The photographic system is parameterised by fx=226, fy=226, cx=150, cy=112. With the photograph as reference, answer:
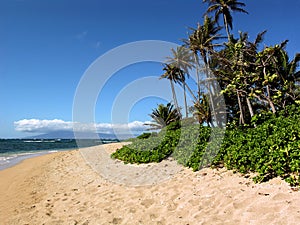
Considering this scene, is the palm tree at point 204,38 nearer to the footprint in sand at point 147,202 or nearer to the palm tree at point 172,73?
the palm tree at point 172,73

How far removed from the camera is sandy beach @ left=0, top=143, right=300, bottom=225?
4.17 m

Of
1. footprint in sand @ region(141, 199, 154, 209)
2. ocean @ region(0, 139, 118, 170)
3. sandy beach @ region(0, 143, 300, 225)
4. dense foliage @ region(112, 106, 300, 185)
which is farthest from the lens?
ocean @ region(0, 139, 118, 170)

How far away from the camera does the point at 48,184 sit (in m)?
9.38

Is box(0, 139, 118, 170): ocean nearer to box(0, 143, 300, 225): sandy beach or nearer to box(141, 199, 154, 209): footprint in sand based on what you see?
box(0, 143, 300, 225): sandy beach

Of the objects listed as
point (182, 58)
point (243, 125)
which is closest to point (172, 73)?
point (182, 58)

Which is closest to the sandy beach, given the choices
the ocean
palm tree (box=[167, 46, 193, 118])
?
the ocean

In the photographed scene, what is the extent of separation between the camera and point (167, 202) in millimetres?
5570

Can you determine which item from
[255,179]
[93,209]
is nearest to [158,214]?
[93,209]

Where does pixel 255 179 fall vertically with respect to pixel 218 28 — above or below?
below

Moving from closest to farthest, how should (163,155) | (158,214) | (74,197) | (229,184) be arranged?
1. (158,214)
2. (229,184)
3. (74,197)
4. (163,155)

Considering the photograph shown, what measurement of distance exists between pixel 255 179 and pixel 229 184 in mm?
647

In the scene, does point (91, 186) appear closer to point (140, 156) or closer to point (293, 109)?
point (140, 156)

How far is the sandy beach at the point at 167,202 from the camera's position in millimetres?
4172

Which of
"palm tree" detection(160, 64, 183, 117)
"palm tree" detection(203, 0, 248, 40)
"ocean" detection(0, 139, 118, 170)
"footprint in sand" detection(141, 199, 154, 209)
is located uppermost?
"palm tree" detection(203, 0, 248, 40)
